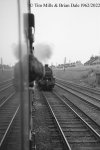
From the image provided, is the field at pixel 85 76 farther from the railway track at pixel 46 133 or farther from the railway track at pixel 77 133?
the railway track at pixel 46 133

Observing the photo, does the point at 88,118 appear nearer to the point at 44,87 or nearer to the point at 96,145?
the point at 96,145

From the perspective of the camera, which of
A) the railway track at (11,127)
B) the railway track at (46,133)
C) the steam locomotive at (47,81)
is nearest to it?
the railway track at (11,127)

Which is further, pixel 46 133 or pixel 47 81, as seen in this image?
→ pixel 47 81

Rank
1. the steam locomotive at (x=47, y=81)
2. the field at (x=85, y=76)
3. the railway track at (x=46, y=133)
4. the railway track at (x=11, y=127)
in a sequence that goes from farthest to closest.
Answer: the field at (x=85, y=76) < the steam locomotive at (x=47, y=81) < the railway track at (x=46, y=133) < the railway track at (x=11, y=127)

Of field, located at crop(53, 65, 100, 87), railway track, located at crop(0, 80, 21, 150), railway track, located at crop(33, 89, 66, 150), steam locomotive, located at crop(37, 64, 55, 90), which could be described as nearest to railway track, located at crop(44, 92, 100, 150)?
railway track, located at crop(33, 89, 66, 150)

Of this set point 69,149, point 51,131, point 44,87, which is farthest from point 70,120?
point 44,87

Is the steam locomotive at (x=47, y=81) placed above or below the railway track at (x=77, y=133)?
above

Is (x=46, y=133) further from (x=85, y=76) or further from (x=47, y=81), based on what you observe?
(x=85, y=76)

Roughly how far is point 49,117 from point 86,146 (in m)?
3.53

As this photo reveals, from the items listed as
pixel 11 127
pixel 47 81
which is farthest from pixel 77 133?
pixel 47 81

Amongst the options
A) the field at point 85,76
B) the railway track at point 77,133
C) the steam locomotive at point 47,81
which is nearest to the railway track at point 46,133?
the railway track at point 77,133

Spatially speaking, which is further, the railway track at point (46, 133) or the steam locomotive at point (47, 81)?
the steam locomotive at point (47, 81)

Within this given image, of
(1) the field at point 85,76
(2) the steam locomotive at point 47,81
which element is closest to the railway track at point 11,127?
(2) the steam locomotive at point 47,81

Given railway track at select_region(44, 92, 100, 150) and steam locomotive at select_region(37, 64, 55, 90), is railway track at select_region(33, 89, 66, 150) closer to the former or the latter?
railway track at select_region(44, 92, 100, 150)
